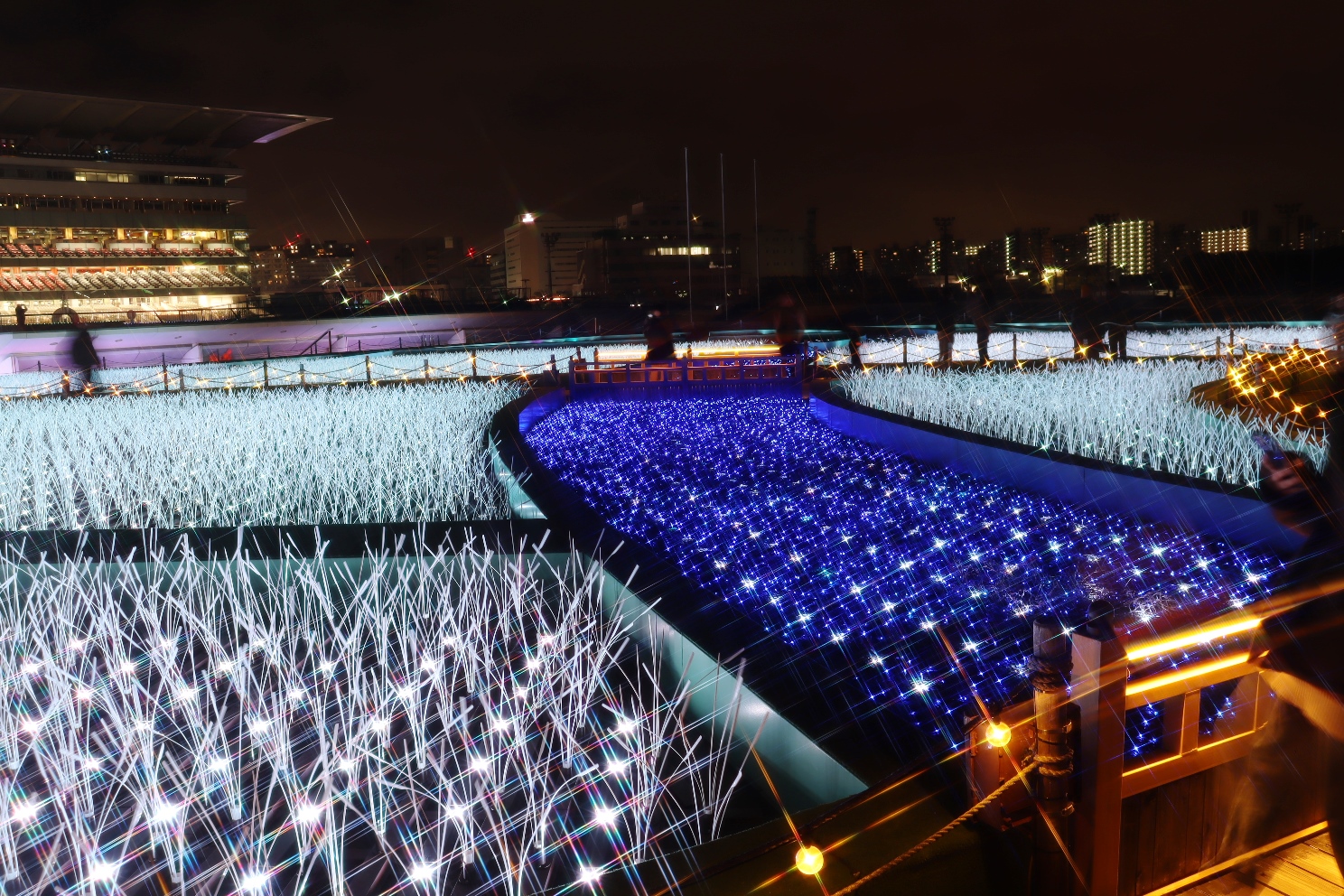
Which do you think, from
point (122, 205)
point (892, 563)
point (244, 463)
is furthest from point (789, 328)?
point (122, 205)

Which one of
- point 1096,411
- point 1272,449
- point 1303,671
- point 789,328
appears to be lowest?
point 1096,411

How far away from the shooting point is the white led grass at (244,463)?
6852 millimetres

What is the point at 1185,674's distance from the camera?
212 cm

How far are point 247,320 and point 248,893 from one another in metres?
33.5

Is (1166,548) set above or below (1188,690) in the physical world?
below

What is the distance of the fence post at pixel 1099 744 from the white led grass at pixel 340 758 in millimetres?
1057

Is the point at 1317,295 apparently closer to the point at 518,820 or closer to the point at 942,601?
the point at 942,601

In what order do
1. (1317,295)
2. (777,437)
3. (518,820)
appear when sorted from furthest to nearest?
(1317,295) → (777,437) → (518,820)

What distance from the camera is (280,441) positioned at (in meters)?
9.11

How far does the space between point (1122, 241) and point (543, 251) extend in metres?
69.6

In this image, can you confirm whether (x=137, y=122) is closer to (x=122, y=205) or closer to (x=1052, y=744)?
(x=122, y=205)

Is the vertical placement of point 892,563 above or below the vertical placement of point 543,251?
below

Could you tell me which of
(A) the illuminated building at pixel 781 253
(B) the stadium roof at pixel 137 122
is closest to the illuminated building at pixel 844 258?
(A) the illuminated building at pixel 781 253

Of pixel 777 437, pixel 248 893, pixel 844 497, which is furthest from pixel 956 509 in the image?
pixel 248 893
